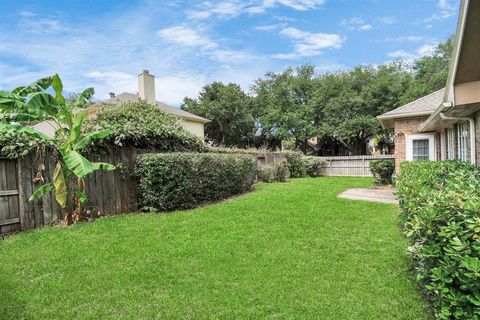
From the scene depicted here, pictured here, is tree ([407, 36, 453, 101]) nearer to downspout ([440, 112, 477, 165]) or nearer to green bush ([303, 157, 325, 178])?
green bush ([303, 157, 325, 178])

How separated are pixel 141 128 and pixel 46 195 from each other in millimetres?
3196

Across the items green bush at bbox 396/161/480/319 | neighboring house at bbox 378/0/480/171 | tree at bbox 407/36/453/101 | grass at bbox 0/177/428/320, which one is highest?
tree at bbox 407/36/453/101

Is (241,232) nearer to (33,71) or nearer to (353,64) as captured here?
(33,71)

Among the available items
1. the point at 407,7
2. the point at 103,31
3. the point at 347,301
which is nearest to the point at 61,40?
the point at 103,31

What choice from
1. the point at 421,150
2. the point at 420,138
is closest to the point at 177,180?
the point at 420,138

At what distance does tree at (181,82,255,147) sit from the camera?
34750 mm

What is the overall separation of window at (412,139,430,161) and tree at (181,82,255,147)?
79.6ft

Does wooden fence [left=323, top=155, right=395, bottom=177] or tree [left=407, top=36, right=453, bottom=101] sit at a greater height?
tree [left=407, top=36, right=453, bottom=101]

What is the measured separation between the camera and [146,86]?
18078 millimetres

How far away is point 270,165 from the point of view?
1702 cm

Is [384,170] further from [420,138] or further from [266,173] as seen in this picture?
[266,173]

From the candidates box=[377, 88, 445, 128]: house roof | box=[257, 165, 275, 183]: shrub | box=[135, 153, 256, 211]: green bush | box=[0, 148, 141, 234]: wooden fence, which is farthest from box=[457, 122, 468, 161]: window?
box=[0, 148, 141, 234]: wooden fence

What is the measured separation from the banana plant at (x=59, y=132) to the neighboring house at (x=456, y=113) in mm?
7245

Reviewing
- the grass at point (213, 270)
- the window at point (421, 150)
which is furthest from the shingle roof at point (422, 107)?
the grass at point (213, 270)
